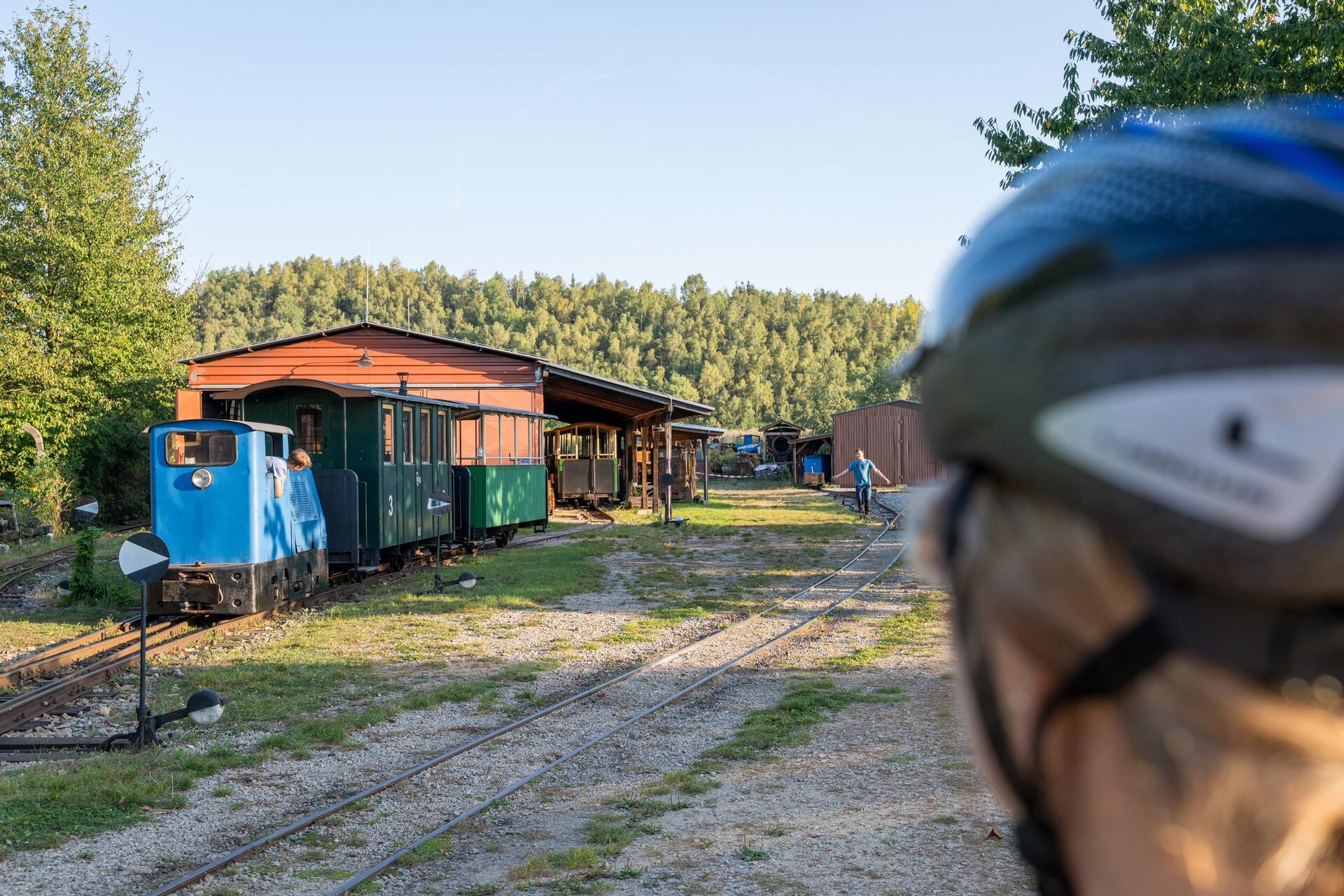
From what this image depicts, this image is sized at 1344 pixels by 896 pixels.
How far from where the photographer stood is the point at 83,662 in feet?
34.5

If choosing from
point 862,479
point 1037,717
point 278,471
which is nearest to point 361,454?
point 278,471

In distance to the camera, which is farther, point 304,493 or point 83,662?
point 304,493

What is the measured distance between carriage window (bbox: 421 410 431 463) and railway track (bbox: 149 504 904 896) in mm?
6635

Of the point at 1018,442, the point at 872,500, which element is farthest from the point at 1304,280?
the point at 872,500

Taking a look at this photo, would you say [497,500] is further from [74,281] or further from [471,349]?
[74,281]

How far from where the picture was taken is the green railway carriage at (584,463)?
3578 cm

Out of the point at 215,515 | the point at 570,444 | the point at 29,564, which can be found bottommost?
the point at 29,564

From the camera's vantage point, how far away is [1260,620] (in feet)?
2.02

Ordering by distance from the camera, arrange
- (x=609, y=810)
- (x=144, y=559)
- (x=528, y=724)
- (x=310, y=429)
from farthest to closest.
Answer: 1. (x=310, y=429)
2. (x=528, y=724)
3. (x=144, y=559)
4. (x=609, y=810)

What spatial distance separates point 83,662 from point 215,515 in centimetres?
240

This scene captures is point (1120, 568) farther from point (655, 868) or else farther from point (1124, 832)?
point (655, 868)

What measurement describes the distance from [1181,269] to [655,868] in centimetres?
537

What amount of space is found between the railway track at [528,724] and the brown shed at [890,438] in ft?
117

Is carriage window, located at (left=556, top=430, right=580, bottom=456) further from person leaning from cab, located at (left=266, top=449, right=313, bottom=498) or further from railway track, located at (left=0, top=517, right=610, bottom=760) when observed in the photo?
person leaning from cab, located at (left=266, top=449, right=313, bottom=498)
